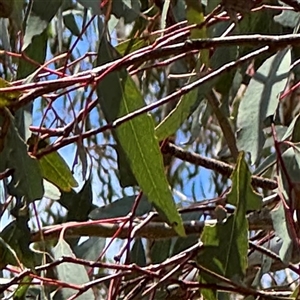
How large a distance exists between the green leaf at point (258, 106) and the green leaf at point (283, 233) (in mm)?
85

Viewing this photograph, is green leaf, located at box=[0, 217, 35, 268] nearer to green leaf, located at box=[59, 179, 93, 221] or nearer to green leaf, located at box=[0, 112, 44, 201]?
green leaf, located at box=[0, 112, 44, 201]

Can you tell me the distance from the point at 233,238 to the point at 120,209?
28 cm

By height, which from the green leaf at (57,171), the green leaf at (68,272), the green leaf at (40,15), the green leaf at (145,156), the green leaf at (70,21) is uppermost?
the green leaf at (40,15)

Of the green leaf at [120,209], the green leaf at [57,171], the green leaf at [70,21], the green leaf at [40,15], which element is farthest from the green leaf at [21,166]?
the green leaf at [70,21]

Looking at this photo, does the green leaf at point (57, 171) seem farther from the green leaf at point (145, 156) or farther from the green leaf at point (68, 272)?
the green leaf at point (145, 156)

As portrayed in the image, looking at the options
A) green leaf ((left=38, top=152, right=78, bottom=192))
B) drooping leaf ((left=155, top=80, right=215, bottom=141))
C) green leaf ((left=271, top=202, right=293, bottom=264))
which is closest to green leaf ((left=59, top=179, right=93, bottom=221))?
green leaf ((left=38, top=152, right=78, bottom=192))

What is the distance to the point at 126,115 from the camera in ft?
2.81

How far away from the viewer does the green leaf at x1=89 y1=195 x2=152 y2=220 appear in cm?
118

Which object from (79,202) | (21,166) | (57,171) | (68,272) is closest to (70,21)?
(79,202)

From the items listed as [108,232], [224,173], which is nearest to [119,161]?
[108,232]

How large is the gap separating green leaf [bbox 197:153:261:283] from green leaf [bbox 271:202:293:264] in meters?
0.03

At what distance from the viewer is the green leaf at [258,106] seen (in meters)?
1.02

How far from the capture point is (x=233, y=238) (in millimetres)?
975

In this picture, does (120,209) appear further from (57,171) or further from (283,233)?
(283,233)
